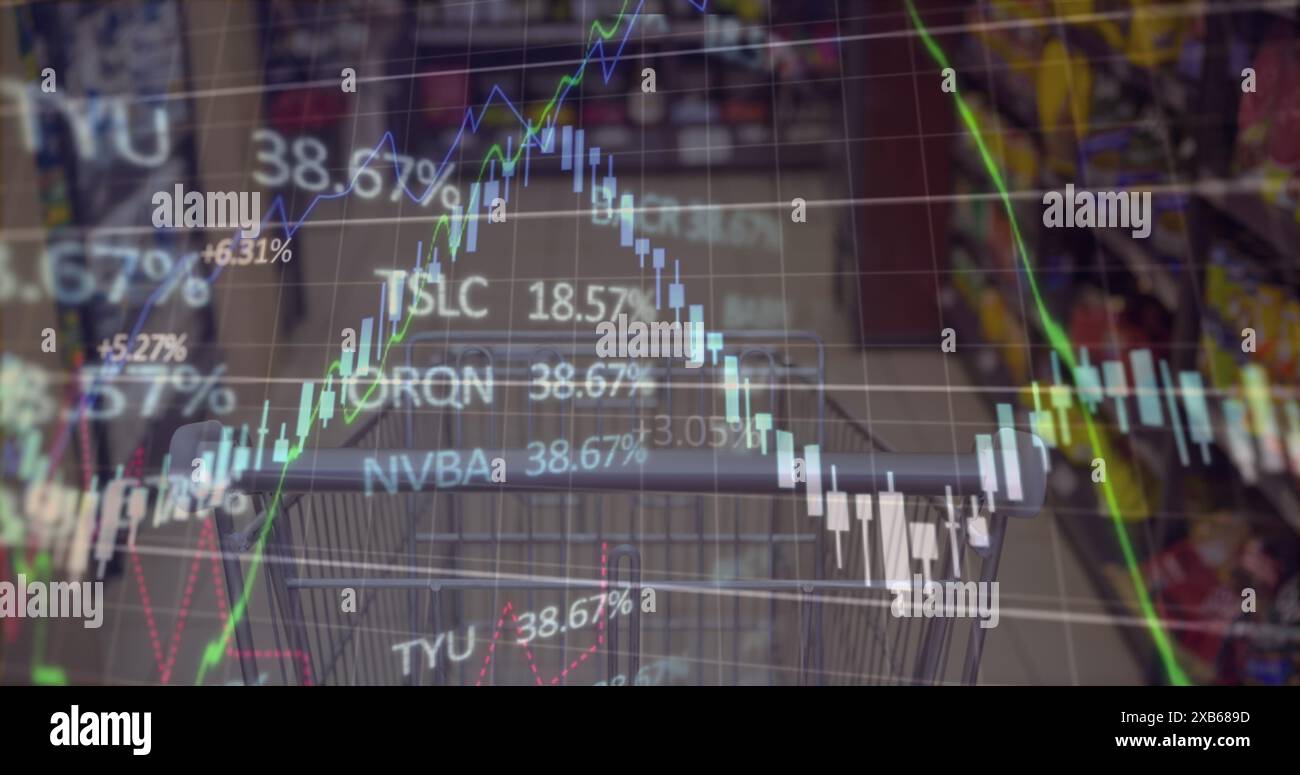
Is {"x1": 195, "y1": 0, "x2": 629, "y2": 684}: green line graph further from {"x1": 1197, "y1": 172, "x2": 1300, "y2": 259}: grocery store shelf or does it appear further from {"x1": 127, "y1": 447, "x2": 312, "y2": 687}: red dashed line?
{"x1": 1197, "y1": 172, "x2": 1300, "y2": 259}: grocery store shelf

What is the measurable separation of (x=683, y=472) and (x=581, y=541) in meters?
0.38

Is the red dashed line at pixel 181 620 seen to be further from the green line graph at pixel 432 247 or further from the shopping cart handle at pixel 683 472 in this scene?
the shopping cart handle at pixel 683 472

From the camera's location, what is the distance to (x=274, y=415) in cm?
122

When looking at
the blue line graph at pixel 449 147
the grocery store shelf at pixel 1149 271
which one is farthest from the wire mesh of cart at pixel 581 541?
the grocery store shelf at pixel 1149 271

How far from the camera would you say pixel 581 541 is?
56.2 inches

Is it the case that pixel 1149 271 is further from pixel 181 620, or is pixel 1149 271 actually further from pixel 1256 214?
pixel 181 620

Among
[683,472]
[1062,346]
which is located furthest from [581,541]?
[1062,346]

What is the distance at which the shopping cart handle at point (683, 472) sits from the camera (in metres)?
1.09

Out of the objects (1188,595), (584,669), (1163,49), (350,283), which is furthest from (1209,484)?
(350,283)
